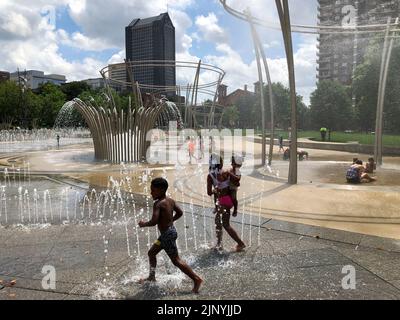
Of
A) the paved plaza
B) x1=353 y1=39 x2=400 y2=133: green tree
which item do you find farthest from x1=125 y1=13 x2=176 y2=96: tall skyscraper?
the paved plaza

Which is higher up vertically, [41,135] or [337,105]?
[337,105]

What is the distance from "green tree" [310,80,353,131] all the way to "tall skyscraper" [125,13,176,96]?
23.8 meters

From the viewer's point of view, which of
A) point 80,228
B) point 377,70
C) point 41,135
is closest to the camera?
point 80,228

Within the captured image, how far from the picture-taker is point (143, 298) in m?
3.86

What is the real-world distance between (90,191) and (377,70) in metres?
29.7

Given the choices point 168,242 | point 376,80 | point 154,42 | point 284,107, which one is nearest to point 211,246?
point 168,242

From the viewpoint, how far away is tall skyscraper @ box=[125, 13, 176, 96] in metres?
51.0

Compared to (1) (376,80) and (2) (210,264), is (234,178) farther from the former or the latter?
(1) (376,80)

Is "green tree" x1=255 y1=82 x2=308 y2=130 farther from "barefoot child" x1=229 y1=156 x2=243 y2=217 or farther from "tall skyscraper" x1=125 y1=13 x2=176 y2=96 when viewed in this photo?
"barefoot child" x1=229 y1=156 x2=243 y2=217

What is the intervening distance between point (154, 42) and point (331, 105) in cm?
2904

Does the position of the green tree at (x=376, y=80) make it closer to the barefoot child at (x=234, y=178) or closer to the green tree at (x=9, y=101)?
the barefoot child at (x=234, y=178)

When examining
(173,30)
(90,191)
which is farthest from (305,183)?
(173,30)

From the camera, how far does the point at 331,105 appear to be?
62594 mm
